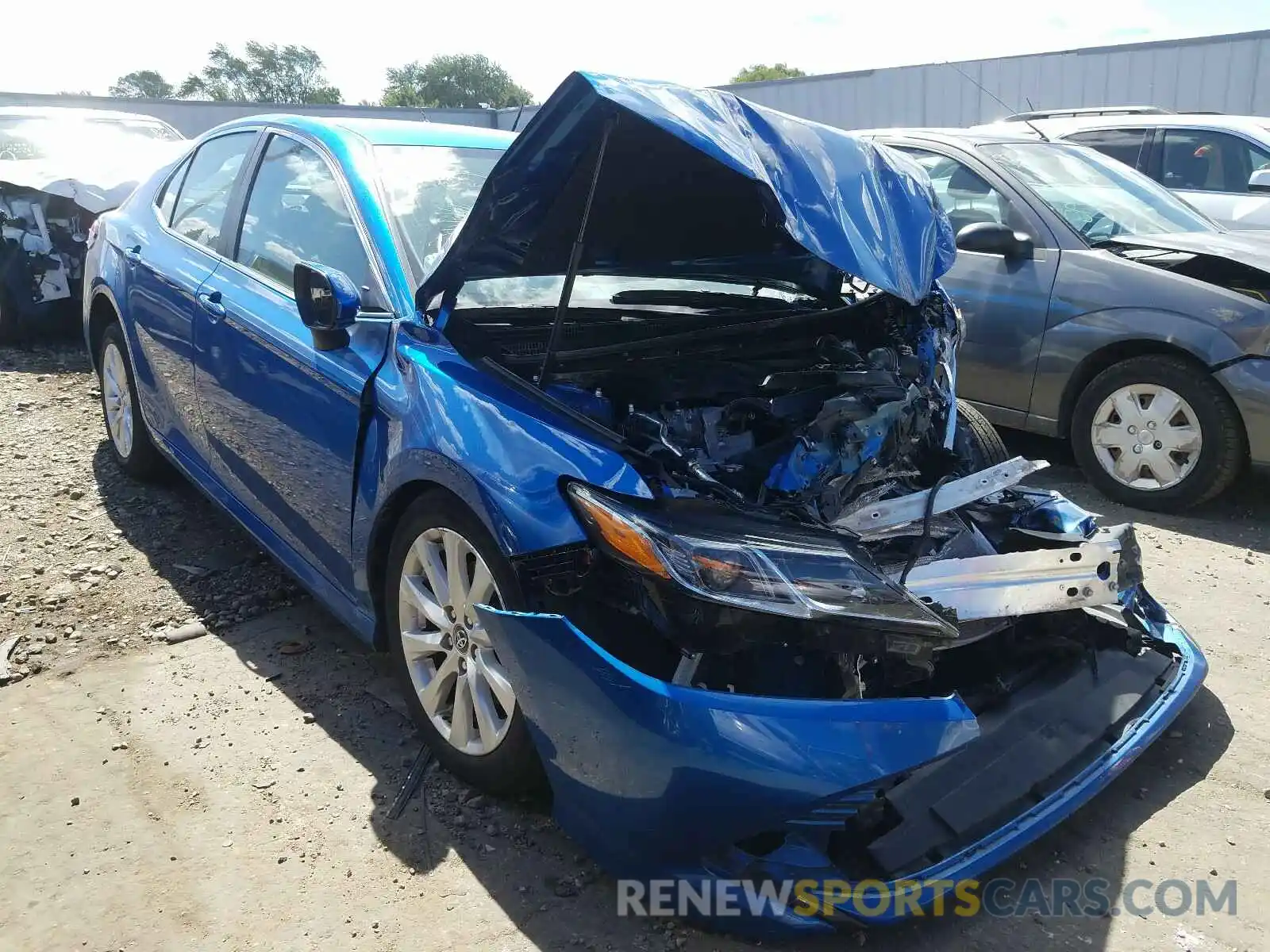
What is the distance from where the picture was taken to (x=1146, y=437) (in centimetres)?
485

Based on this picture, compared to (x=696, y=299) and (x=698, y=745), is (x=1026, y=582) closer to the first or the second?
(x=698, y=745)

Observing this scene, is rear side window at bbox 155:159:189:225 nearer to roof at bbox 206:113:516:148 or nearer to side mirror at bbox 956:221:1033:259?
roof at bbox 206:113:516:148

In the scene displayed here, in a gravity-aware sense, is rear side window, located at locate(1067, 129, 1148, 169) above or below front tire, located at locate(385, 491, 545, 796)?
above

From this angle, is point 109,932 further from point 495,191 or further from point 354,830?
point 495,191

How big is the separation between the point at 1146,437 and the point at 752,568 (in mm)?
3552

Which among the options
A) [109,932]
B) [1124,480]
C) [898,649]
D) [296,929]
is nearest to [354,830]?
[296,929]

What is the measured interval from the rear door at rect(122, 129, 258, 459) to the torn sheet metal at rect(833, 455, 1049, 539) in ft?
8.40

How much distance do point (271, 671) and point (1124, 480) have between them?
396cm

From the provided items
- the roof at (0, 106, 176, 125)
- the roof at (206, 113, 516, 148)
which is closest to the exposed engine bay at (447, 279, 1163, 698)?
the roof at (206, 113, 516, 148)

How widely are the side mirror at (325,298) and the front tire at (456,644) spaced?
0.60m

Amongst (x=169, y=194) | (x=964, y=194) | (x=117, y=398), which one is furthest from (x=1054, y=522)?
(x=117, y=398)

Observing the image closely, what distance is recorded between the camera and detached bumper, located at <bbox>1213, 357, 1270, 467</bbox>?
4477mm

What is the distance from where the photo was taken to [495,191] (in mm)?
2467

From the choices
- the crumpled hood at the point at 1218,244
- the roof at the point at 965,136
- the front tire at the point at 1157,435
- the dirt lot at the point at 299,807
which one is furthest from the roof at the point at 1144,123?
the dirt lot at the point at 299,807
